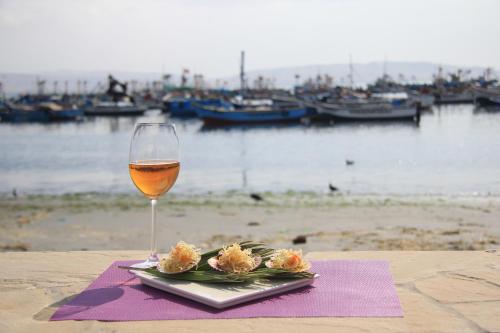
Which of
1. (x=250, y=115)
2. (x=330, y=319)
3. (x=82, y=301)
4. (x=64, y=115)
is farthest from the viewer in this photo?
(x=64, y=115)

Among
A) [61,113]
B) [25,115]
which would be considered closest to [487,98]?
[61,113]

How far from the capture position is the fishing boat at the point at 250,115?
7368 centimetres

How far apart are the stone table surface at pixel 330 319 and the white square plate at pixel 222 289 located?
74 mm

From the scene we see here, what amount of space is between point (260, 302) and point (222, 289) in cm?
9

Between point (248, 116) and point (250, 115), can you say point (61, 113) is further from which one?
point (250, 115)

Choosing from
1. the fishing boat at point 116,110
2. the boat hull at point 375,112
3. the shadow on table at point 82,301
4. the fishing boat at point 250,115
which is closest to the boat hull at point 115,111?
the fishing boat at point 116,110

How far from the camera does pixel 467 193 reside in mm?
20766

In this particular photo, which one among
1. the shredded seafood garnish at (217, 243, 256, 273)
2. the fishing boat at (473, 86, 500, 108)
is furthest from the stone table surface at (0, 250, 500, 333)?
the fishing boat at (473, 86, 500, 108)

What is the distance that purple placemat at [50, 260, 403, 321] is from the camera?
1537mm

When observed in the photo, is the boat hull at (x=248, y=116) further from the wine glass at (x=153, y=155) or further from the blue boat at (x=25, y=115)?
the wine glass at (x=153, y=155)

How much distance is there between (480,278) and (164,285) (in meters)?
0.83

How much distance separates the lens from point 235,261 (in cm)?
168

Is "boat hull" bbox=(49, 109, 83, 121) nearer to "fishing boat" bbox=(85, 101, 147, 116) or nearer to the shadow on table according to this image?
"fishing boat" bbox=(85, 101, 147, 116)

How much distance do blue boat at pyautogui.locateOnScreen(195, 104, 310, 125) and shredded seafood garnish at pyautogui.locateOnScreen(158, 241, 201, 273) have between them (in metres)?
71.8
